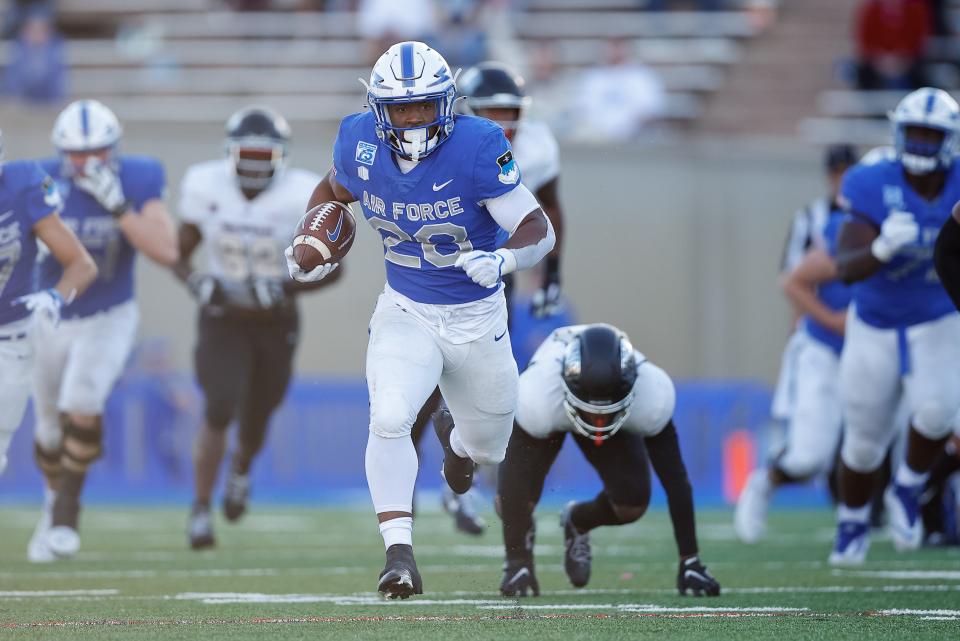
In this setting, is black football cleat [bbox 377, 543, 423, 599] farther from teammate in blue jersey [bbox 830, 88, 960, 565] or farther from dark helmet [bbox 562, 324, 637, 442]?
teammate in blue jersey [bbox 830, 88, 960, 565]

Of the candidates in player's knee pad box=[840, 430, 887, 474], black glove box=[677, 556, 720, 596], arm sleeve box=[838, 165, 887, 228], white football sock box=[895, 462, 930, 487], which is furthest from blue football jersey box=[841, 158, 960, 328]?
black glove box=[677, 556, 720, 596]

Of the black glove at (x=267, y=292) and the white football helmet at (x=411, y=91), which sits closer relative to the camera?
the white football helmet at (x=411, y=91)

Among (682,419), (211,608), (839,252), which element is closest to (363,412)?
(682,419)

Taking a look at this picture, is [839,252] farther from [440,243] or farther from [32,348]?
[32,348]

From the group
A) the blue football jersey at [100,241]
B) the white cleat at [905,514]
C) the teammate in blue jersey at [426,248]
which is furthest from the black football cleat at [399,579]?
the blue football jersey at [100,241]

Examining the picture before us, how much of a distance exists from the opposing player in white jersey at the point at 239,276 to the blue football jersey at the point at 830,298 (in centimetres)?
244

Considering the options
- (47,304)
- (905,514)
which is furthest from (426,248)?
(905,514)

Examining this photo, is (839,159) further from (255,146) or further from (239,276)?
(239,276)

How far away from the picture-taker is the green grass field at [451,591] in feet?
16.3

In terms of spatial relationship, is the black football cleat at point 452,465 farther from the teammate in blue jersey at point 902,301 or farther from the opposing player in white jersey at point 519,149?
the teammate in blue jersey at point 902,301

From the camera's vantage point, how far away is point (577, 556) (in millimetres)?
6371

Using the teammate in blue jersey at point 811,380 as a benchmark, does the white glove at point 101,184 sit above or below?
above

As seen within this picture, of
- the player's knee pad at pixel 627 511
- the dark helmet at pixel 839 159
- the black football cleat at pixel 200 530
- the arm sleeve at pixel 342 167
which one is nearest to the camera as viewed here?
the arm sleeve at pixel 342 167

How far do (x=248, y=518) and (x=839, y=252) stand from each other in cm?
510
